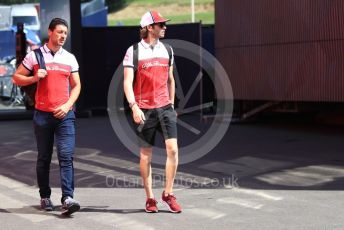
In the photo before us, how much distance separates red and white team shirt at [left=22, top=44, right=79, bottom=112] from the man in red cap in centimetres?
66

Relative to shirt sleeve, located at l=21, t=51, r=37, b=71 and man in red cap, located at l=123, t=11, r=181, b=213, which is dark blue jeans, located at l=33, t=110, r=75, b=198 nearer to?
shirt sleeve, located at l=21, t=51, r=37, b=71

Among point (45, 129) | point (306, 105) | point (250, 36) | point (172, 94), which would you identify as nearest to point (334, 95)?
point (306, 105)

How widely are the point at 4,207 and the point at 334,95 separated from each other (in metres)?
7.39

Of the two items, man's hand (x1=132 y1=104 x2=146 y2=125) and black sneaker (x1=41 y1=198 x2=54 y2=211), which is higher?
man's hand (x1=132 y1=104 x2=146 y2=125)

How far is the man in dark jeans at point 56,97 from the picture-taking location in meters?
6.69

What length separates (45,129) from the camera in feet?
22.2

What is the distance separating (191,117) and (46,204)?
10.1 meters

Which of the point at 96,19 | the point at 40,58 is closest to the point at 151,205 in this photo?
the point at 40,58

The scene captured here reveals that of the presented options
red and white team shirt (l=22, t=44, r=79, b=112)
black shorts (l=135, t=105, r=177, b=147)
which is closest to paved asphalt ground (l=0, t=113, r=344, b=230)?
black shorts (l=135, t=105, r=177, b=147)

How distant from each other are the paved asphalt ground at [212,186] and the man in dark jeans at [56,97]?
23.4 inches

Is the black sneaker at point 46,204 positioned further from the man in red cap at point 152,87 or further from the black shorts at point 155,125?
the black shorts at point 155,125

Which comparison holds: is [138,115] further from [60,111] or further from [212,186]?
[212,186]

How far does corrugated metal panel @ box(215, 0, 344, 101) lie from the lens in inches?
493

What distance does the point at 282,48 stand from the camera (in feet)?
44.7
